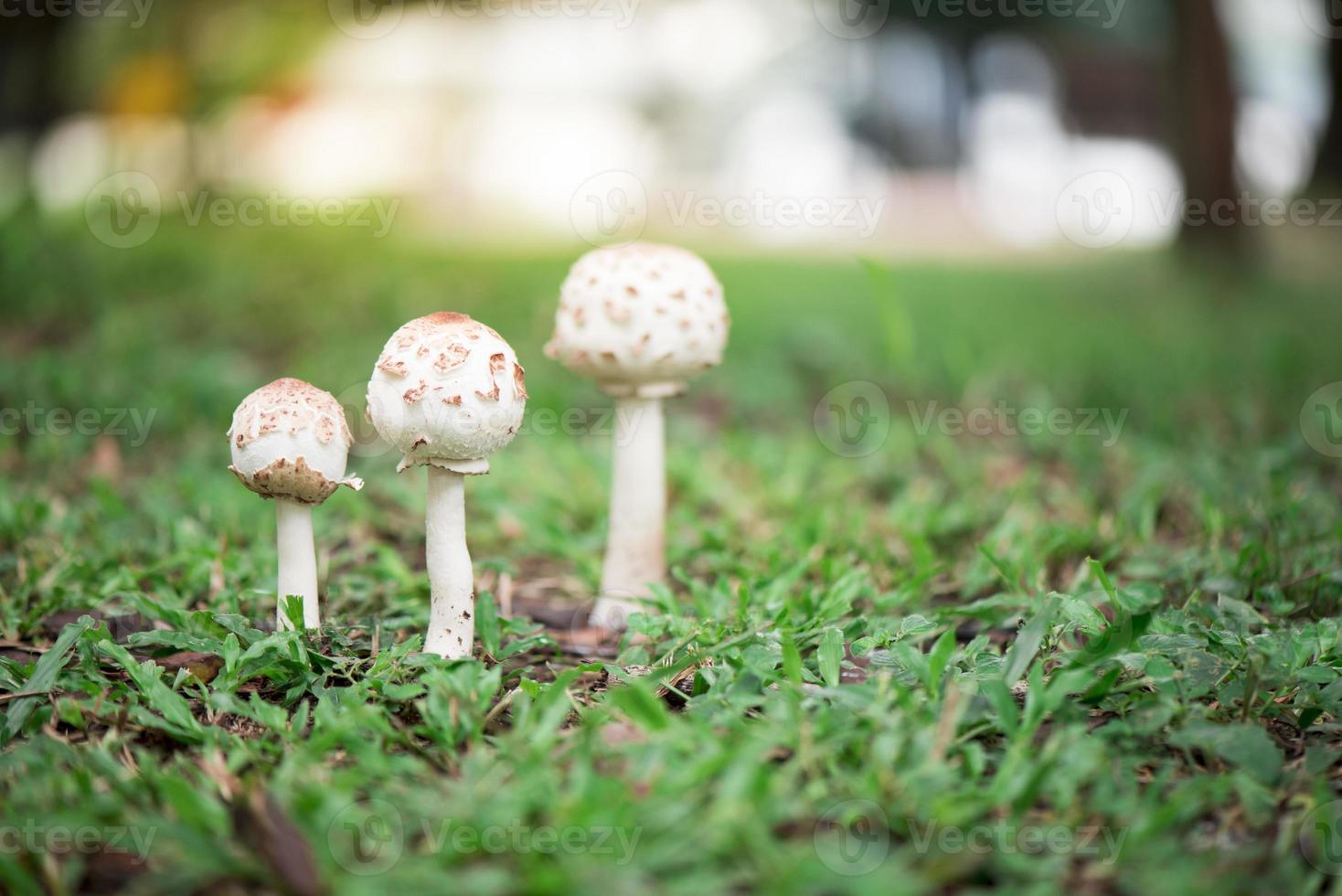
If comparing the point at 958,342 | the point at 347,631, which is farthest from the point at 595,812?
the point at 958,342

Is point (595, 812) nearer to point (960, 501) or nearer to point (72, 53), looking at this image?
point (960, 501)

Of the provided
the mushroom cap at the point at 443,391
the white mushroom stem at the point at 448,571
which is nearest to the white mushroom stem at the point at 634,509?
the white mushroom stem at the point at 448,571

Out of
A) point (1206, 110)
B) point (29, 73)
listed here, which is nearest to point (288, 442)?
point (29, 73)

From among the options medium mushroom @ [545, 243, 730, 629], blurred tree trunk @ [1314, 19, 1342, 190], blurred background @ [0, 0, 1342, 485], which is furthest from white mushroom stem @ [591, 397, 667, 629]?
blurred tree trunk @ [1314, 19, 1342, 190]

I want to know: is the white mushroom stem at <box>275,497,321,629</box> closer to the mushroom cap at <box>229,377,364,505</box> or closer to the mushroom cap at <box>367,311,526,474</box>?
the mushroom cap at <box>229,377,364,505</box>

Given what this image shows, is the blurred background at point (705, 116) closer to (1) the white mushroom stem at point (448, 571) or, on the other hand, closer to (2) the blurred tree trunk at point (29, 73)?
(2) the blurred tree trunk at point (29, 73)

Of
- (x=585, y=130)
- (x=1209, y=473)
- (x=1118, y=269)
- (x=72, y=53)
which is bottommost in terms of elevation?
(x=1209, y=473)
